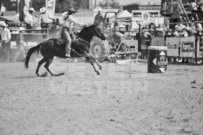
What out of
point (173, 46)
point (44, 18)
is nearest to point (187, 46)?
point (173, 46)

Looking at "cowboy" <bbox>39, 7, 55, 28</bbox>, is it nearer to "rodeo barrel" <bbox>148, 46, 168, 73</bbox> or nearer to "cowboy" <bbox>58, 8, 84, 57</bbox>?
"cowboy" <bbox>58, 8, 84, 57</bbox>

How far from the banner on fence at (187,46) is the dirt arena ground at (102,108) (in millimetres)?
7902

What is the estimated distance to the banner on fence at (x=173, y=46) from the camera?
63.7ft

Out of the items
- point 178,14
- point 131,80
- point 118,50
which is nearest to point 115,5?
point 178,14

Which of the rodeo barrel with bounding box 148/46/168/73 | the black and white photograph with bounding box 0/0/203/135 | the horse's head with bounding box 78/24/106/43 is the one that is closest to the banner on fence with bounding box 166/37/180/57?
the black and white photograph with bounding box 0/0/203/135

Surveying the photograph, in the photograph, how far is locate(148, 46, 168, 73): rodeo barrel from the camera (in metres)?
13.7

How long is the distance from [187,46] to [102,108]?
12659mm

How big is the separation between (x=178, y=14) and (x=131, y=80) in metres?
14.9

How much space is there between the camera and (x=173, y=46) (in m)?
19.7

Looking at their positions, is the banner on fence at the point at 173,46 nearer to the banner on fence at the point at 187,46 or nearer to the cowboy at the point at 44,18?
the banner on fence at the point at 187,46

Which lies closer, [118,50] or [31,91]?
[31,91]

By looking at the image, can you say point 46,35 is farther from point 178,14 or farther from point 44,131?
point 44,131

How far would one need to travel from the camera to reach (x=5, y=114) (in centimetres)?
686

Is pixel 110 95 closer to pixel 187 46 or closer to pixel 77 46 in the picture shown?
pixel 77 46
